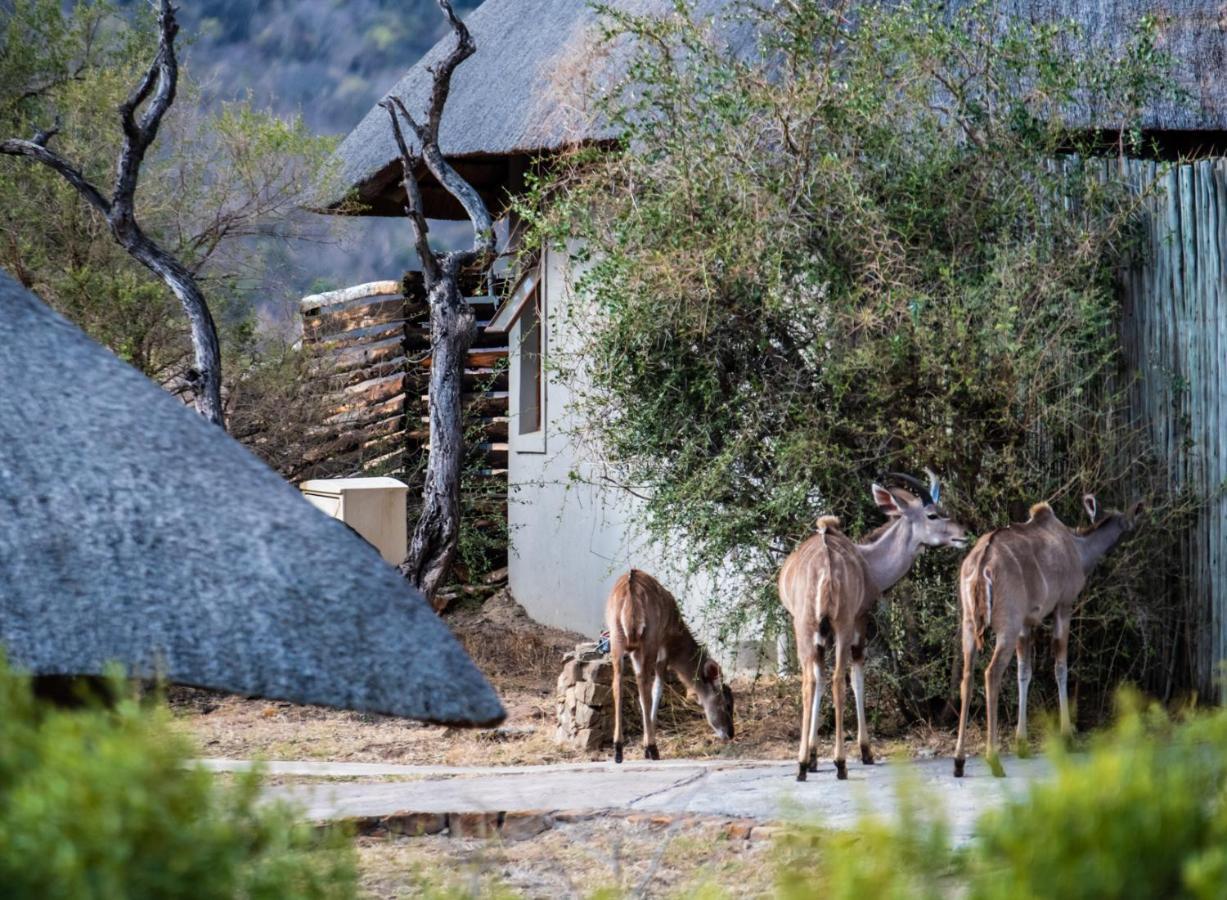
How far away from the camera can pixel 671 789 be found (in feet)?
22.3

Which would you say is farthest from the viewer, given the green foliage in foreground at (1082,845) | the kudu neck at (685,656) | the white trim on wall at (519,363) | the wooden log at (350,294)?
A: the wooden log at (350,294)

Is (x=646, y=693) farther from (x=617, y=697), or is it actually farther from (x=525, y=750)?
(x=525, y=750)

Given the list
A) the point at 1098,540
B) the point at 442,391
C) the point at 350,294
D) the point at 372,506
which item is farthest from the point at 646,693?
the point at 350,294

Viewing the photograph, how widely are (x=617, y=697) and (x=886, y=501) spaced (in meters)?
1.73

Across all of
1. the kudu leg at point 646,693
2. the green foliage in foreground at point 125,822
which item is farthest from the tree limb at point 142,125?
the green foliage in foreground at point 125,822

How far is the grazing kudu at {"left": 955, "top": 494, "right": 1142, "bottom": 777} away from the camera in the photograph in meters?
6.82

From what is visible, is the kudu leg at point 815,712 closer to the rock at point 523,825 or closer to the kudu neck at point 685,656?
the rock at point 523,825

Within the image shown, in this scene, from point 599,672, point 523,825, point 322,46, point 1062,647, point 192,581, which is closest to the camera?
point 192,581

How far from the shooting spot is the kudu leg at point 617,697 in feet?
25.8

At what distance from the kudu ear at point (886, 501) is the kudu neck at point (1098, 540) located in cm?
82

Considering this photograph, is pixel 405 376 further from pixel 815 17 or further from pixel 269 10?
pixel 269 10

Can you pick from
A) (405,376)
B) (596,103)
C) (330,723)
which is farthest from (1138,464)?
(405,376)

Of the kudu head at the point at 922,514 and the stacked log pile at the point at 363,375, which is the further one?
the stacked log pile at the point at 363,375

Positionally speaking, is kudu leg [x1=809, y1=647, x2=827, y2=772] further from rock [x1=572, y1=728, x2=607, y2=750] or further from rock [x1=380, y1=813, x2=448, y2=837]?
rock [x1=572, y1=728, x2=607, y2=750]
